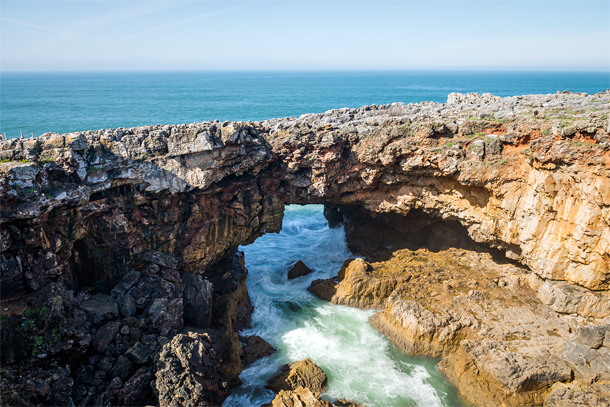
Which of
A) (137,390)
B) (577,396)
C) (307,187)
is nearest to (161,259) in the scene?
(137,390)

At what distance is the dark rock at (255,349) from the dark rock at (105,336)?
6.72 metres

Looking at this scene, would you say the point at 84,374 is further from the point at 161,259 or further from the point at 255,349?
the point at 255,349

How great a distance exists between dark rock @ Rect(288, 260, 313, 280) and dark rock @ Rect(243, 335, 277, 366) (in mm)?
7814

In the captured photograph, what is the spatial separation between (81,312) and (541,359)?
20258 mm

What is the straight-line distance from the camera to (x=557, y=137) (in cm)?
1928

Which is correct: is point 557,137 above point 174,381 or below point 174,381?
above

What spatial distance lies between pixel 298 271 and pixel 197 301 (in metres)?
10.0

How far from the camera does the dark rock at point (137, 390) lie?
14494 millimetres

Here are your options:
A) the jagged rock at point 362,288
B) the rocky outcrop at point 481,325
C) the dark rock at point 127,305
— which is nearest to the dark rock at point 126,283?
the dark rock at point 127,305

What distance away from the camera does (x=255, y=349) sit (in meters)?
20.7

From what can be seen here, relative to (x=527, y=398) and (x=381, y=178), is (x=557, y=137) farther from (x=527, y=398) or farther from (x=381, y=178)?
(x=527, y=398)

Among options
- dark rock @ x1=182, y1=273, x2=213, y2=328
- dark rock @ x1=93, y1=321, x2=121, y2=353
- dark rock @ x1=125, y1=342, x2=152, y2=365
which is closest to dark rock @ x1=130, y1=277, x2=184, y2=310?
dark rock @ x1=182, y1=273, x2=213, y2=328

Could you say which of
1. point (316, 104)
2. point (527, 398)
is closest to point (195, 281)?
point (527, 398)

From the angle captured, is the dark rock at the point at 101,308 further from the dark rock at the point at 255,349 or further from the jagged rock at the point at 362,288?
the jagged rock at the point at 362,288
